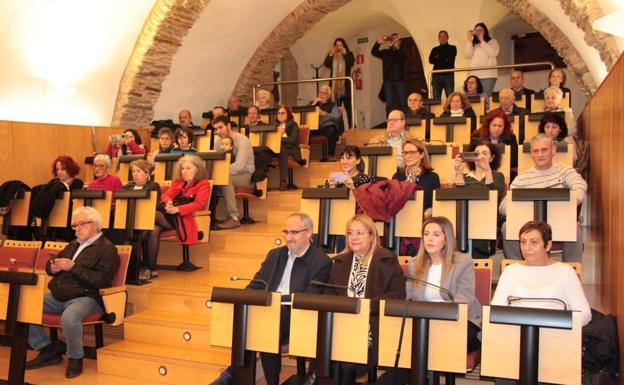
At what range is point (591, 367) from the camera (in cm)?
238

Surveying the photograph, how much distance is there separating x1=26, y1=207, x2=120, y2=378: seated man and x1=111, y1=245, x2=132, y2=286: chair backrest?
73 millimetres

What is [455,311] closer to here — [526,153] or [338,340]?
[338,340]

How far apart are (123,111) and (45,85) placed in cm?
87

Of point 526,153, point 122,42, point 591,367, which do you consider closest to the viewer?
point 591,367

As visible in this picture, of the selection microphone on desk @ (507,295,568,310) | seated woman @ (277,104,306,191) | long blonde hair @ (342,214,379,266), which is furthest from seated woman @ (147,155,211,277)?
microphone on desk @ (507,295,568,310)

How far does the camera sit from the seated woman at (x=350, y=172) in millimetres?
3527

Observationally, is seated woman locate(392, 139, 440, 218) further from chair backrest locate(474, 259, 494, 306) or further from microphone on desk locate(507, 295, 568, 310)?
microphone on desk locate(507, 295, 568, 310)

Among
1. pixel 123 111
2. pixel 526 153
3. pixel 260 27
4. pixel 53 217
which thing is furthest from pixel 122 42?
pixel 526 153

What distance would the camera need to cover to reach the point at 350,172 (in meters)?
3.83

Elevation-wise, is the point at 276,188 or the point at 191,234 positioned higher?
the point at 276,188

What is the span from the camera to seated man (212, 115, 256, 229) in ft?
15.1

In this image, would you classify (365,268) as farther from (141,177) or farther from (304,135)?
(304,135)

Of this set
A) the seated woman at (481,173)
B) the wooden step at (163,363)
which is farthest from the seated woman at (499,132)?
the wooden step at (163,363)

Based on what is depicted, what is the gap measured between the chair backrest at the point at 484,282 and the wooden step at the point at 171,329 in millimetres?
1359
